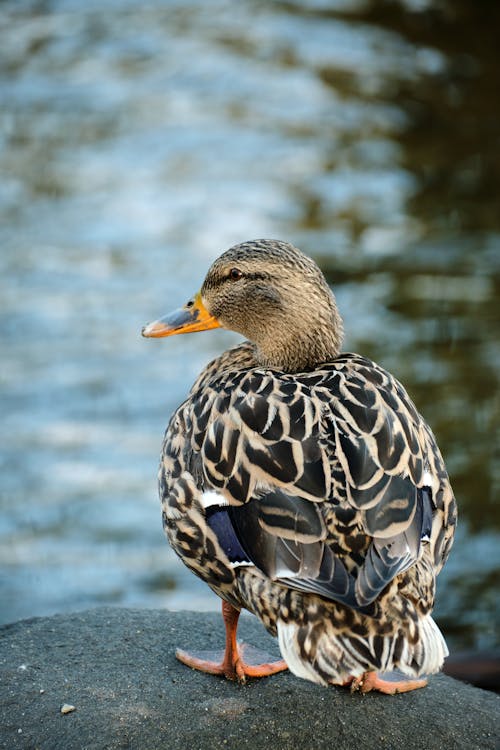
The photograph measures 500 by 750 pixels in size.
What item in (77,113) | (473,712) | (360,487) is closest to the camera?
(360,487)

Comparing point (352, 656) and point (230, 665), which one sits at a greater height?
point (352, 656)

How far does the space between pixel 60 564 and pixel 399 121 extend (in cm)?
1049

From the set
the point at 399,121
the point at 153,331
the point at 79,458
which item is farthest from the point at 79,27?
the point at 153,331

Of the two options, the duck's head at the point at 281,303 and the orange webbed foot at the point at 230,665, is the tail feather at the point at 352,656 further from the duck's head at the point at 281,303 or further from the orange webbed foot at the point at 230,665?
the duck's head at the point at 281,303

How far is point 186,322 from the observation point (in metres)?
5.76

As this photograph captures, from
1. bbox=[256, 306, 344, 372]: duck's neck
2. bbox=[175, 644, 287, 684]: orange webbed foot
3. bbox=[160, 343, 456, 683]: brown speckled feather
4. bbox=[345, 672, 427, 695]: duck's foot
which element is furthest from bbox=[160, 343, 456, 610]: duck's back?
bbox=[345, 672, 427, 695]: duck's foot

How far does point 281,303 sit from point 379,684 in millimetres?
1674

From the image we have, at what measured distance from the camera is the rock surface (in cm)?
439

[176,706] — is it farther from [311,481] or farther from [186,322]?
[186,322]

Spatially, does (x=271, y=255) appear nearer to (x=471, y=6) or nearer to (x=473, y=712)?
(x=473, y=712)

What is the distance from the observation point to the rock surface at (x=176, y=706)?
14.4ft

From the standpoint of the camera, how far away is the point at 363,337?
1102 centimetres

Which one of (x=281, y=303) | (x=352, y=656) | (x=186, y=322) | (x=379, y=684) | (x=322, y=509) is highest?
(x=281, y=303)

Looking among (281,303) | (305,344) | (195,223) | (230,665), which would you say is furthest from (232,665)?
(195,223)
